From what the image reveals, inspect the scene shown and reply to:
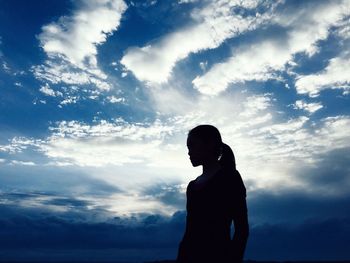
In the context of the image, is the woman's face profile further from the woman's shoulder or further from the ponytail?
the woman's shoulder

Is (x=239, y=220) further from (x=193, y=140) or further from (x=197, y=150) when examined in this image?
(x=193, y=140)

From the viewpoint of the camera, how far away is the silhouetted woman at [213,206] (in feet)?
12.2

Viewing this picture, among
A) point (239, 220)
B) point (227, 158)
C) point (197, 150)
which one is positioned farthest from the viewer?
point (197, 150)

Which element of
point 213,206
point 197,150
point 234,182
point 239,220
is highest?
point 197,150

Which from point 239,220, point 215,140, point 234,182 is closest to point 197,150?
point 215,140

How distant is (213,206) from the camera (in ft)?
12.7

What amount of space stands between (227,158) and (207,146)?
0.82ft

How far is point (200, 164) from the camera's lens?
13.8 ft

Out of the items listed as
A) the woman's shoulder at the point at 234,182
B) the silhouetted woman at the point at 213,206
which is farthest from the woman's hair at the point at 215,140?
the woman's shoulder at the point at 234,182

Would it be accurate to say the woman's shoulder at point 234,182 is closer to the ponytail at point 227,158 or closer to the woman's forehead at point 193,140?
the ponytail at point 227,158

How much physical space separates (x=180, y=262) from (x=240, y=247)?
0.76 metres

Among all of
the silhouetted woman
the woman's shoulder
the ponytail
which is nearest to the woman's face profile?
the silhouetted woman

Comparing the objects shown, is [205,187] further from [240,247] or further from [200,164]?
[240,247]

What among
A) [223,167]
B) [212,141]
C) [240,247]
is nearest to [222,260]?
[240,247]
